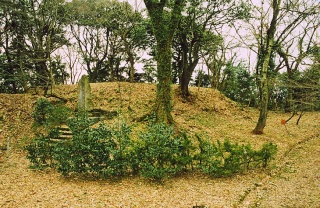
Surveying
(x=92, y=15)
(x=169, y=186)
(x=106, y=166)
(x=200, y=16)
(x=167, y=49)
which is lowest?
(x=169, y=186)

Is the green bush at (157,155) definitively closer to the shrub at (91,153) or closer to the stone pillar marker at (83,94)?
the shrub at (91,153)

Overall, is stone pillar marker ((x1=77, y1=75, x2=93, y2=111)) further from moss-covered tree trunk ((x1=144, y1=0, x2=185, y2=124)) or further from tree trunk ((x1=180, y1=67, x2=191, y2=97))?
tree trunk ((x1=180, y1=67, x2=191, y2=97))

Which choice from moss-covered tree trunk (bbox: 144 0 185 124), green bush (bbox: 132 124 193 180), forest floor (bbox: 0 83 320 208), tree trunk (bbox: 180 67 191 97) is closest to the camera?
forest floor (bbox: 0 83 320 208)

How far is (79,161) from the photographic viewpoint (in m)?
8.49

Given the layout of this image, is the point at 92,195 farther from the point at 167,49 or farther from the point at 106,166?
the point at 167,49

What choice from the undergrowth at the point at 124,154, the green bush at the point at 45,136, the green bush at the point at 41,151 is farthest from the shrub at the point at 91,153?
the green bush at the point at 41,151

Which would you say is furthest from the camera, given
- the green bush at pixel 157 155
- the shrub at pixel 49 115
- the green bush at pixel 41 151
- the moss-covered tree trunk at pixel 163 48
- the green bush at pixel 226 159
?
the moss-covered tree trunk at pixel 163 48

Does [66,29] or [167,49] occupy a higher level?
[66,29]

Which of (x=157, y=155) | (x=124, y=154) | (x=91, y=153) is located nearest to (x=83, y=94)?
(x=91, y=153)

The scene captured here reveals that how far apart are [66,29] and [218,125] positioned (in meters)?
18.1

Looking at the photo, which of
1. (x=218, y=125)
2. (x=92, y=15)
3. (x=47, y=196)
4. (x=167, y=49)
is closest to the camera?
(x=47, y=196)

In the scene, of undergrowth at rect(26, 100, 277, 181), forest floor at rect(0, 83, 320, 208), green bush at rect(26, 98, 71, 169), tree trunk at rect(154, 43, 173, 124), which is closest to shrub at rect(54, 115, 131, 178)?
undergrowth at rect(26, 100, 277, 181)

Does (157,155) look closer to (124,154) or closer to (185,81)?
(124,154)

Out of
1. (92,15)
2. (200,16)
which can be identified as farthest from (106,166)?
(92,15)
